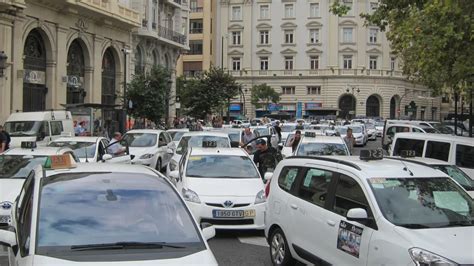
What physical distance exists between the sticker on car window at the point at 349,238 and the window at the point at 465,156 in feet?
29.0

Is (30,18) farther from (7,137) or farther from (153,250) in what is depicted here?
(153,250)

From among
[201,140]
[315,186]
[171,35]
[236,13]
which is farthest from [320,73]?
[315,186]

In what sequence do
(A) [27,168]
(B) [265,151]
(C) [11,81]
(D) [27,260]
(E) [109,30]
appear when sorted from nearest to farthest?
(D) [27,260], (A) [27,168], (B) [265,151], (C) [11,81], (E) [109,30]

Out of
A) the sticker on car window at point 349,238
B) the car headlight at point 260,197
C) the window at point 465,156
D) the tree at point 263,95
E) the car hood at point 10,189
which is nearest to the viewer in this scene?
the sticker on car window at point 349,238

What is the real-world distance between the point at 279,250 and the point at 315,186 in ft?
3.68

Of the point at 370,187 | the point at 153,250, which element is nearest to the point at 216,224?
the point at 370,187

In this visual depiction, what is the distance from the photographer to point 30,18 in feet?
109

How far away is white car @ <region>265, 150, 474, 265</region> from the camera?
17.5ft

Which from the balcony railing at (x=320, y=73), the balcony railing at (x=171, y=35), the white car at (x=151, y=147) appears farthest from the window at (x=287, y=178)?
the balcony railing at (x=320, y=73)

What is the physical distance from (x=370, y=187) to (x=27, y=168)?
6.84 meters

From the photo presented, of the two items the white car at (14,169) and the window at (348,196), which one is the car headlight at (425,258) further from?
the white car at (14,169)

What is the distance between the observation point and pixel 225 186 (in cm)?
1060

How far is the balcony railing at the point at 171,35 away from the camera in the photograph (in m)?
52.3

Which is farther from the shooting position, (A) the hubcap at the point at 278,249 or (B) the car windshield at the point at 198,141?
(B) the car windshield at the point at 198,141
